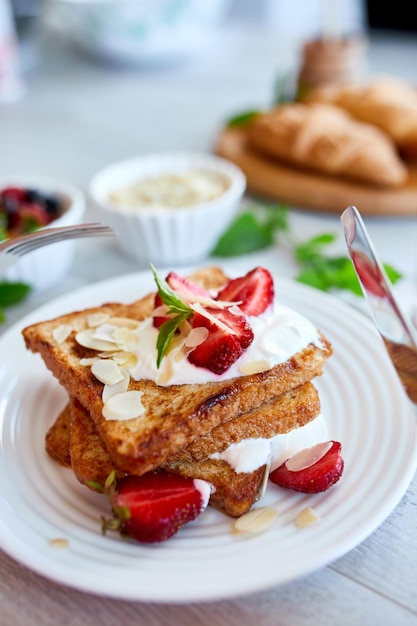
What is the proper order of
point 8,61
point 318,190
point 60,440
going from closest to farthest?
1. point 60,440
2. point 318,190
3. point 8,61

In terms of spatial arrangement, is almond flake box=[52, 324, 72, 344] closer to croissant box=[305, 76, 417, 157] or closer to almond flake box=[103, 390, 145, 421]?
almond flake box=[103, 390, 145, 421]

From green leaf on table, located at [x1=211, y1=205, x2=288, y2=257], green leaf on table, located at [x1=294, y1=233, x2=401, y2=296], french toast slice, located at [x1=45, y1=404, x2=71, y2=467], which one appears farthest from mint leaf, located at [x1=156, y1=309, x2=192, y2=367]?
green leaf on table, located at [x1=211, y1=205, x2=288, y2=257]

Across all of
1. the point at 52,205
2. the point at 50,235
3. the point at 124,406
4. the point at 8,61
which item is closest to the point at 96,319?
the point at 50,235

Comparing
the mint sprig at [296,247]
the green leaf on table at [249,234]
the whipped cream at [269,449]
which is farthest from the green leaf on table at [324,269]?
the whipped cream at [269,449]

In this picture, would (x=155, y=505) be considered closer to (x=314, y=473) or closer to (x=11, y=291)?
(x=314, y=473)

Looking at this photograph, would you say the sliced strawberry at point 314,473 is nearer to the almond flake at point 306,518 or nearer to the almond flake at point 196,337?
the almond flake at point 306,518

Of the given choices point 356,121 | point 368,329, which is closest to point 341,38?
point 356,121

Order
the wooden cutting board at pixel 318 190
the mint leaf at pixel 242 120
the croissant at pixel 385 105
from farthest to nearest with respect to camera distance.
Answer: the mint leaf at pixel 242 120 < the croissant at pixel 385 105 < the wooden cutting board at pixel 318 190
